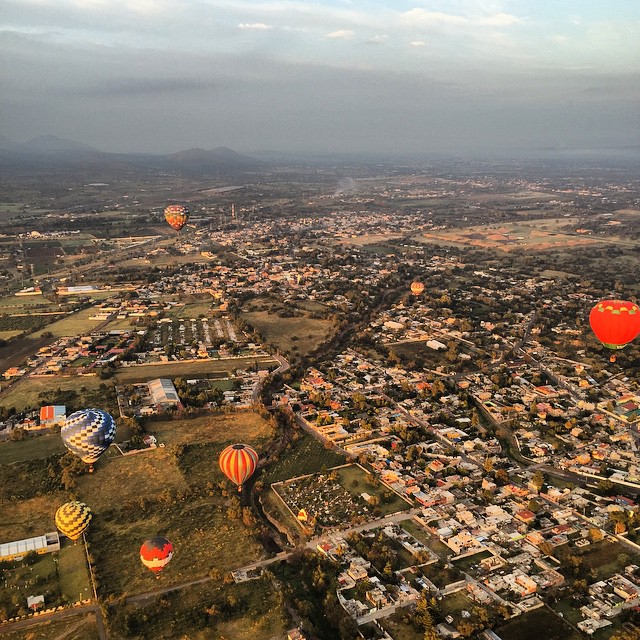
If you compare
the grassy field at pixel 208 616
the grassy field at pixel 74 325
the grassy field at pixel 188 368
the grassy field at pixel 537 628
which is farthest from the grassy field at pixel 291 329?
the grassy field at pixel 537 628

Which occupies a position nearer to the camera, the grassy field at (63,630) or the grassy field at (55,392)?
the grassy field at (63,630)

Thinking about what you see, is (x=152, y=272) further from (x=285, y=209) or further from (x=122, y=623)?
(x=285, y=209)

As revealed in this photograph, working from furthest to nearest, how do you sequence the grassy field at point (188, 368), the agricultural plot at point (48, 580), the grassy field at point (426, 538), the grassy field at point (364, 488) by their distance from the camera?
the grassy field at point (188, 368) < the grassy field at point (364, 488) < the grassy field at point (426, 538) < the agricultural plot at point (48, 580)

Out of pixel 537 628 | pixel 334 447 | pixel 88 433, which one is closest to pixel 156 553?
pixel 88 433

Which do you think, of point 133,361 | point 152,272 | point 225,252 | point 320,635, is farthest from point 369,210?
point 320,635

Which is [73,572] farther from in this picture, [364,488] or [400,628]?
[364,488]

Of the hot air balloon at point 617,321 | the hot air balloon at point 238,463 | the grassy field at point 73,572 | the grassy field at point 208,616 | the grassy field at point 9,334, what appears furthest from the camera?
the grassy field at point 9,334

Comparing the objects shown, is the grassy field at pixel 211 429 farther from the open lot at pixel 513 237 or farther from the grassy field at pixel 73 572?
the open lot at pixel 513 237

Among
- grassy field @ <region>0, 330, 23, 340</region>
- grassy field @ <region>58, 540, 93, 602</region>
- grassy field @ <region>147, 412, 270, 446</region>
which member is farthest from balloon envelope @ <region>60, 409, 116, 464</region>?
grassy field @ <region>0, 330, 23, 340</region>
